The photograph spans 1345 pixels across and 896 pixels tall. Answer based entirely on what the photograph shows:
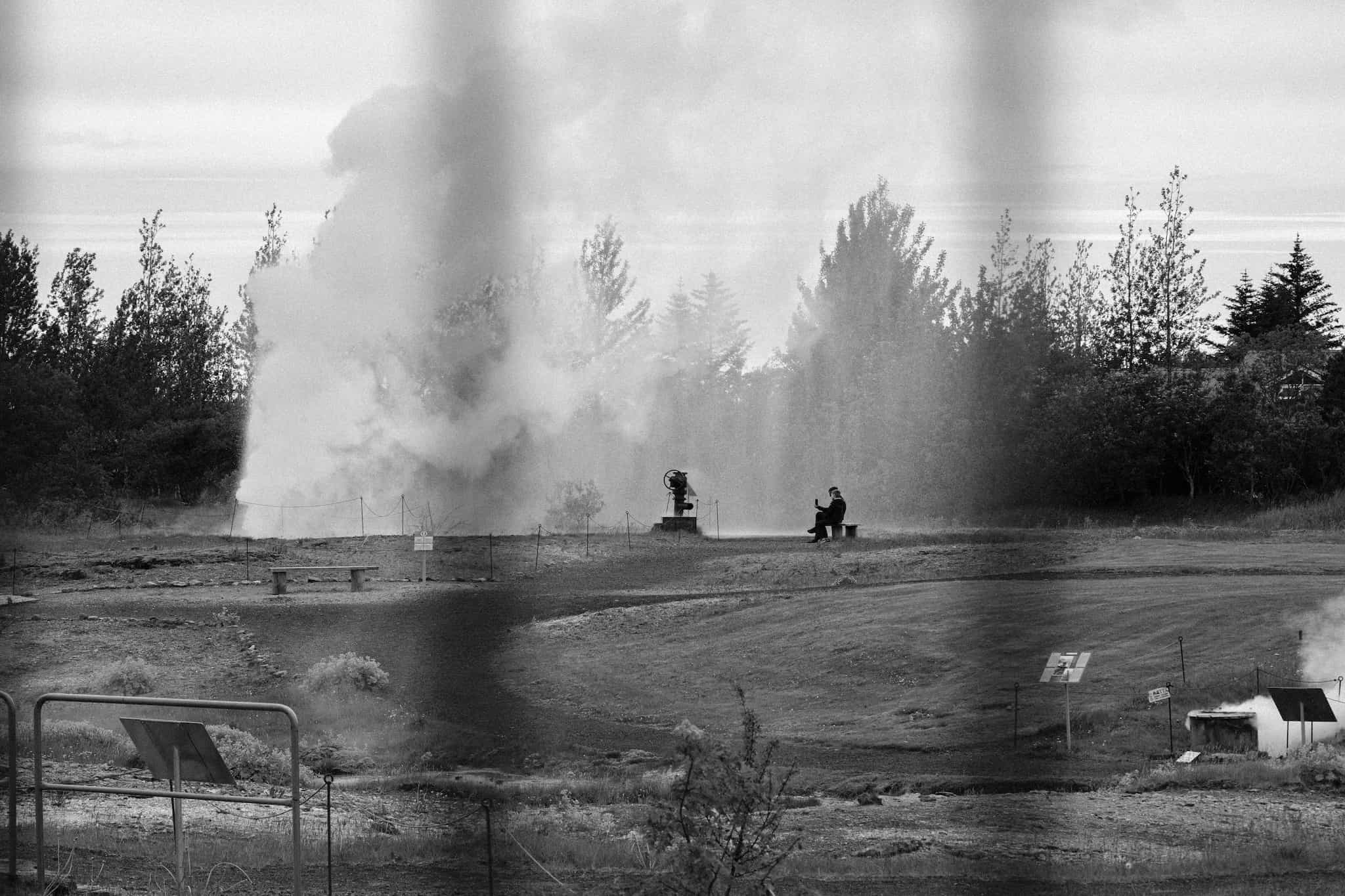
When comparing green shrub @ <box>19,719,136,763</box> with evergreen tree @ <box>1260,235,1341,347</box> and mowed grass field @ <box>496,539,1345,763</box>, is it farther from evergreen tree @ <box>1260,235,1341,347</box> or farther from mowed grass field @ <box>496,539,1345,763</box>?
evergreen tree @ <box>1260,235,1341,347</box>

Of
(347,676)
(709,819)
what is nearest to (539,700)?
(347,676)

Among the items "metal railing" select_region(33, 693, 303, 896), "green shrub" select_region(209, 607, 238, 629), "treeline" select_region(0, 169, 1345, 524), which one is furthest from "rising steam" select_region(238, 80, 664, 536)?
"metal railing" select_region(33, 693, 303, 896)

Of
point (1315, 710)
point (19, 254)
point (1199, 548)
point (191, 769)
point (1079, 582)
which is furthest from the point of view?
point (19, 254)

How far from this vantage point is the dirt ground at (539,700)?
9.05 meters

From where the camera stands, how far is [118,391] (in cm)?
4253

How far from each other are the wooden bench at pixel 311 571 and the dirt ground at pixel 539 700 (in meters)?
0.29

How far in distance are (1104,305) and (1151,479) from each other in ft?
26.5

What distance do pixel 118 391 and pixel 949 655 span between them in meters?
31.8

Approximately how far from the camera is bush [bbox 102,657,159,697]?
16.5 meters

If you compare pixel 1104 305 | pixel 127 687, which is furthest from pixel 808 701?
pixel 1104 305

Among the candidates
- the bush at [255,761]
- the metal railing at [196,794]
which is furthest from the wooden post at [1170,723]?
the metal railing at [196,794]

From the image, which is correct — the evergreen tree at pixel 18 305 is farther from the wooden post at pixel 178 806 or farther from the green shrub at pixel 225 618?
the wooden post at pixel 178 806

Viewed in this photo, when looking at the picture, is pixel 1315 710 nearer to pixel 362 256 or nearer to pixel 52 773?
pixel 52 773

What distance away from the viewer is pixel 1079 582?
21.3 meters
